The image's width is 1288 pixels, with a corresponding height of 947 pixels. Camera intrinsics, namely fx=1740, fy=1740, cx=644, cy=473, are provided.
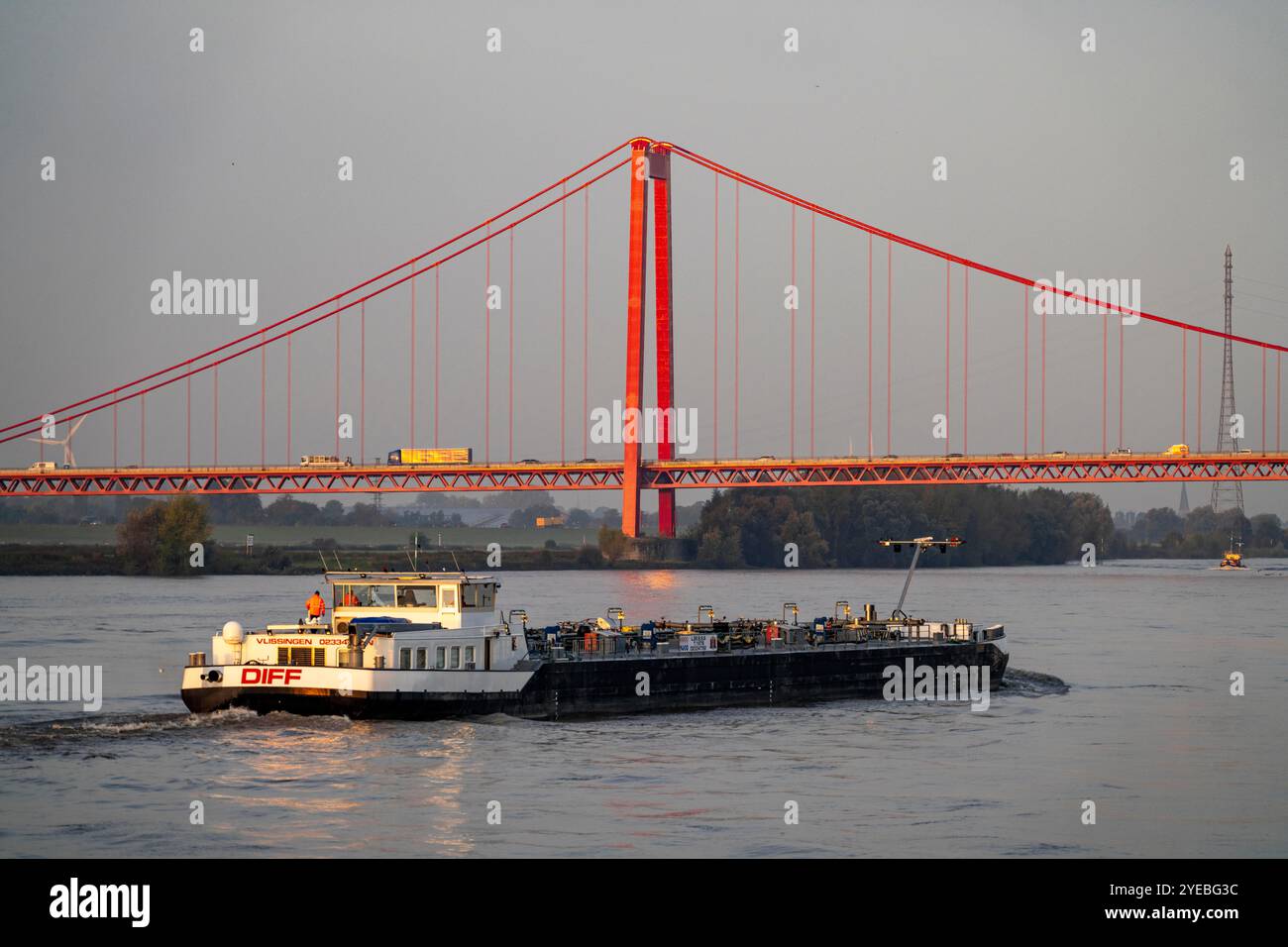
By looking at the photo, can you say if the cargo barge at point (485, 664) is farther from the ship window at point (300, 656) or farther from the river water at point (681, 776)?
the river water at point (681, 776)

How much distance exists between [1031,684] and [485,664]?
1907 cm

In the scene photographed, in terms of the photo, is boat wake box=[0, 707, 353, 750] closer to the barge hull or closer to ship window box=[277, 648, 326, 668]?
the barge hull

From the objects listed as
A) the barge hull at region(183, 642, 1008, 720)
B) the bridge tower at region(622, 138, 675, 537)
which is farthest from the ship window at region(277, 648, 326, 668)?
the bridge tower at region(622, 138, 675, 537)

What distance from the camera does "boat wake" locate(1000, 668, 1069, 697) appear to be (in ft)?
164

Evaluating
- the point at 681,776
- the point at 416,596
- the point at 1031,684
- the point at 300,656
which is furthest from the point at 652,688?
the point at 1031,684

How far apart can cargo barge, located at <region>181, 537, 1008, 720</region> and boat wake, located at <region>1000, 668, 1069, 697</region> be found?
1.97 meters

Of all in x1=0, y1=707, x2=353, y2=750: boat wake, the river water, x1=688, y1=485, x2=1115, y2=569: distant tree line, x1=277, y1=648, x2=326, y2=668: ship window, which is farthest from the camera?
x1=688, y1=485, x2=1115, y2=569: distant tree line

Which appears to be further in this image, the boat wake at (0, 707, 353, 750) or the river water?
the boat wake at (0, 707, 353, 750)

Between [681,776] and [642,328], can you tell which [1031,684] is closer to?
[681,776]

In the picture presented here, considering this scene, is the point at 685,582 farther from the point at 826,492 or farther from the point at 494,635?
the point at 494,635

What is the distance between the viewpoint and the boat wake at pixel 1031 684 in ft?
164

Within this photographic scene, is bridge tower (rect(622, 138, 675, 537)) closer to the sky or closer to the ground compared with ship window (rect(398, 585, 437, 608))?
closer to the sky

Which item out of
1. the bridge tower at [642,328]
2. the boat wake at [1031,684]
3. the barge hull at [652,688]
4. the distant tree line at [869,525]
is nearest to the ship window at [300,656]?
the barge hull at [652,688]
